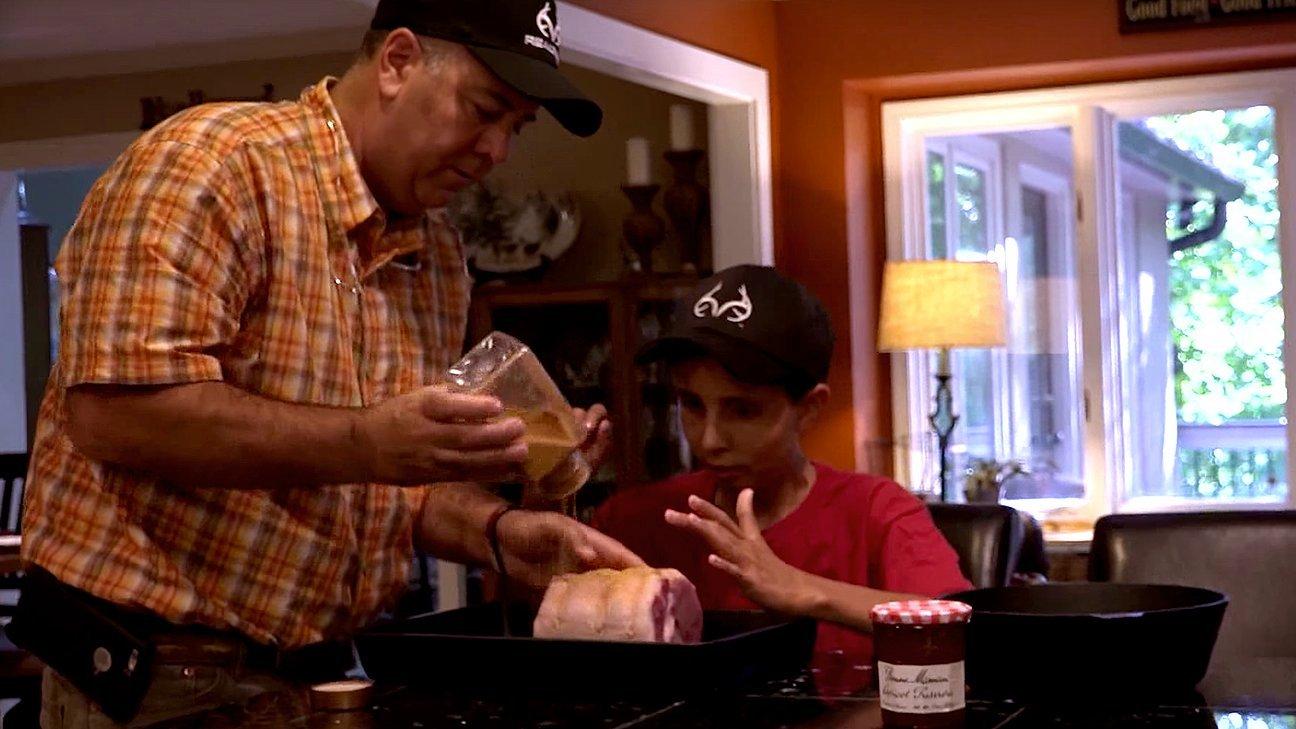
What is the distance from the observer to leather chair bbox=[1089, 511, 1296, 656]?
2184 mm

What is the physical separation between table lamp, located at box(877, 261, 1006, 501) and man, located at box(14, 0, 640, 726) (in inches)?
132

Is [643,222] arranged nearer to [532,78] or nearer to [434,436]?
[532,78]

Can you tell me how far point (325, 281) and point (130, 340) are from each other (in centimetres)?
23

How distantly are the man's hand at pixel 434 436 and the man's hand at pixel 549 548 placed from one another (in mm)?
260

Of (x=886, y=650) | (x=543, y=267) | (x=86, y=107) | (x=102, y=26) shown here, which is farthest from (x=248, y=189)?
(x=86, y=107)

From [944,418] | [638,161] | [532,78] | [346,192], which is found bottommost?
[944,418]

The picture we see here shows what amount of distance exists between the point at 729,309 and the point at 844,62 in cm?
371

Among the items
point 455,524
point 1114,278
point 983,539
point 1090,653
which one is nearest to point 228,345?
point 455,524

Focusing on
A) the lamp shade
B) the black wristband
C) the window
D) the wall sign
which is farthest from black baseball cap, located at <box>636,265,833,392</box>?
the window

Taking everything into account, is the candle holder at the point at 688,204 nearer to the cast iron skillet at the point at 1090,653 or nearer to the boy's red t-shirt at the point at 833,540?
the boy's red t-shirt at the point at 833,540

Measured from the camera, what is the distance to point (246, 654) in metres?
1.59

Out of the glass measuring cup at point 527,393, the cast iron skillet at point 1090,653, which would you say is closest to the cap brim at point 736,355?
the glass measuring cup at point 527,393

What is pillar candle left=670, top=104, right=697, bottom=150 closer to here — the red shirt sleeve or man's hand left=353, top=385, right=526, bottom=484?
the red shirt sleeve

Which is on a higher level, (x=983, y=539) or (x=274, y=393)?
(x=274, y=393)
